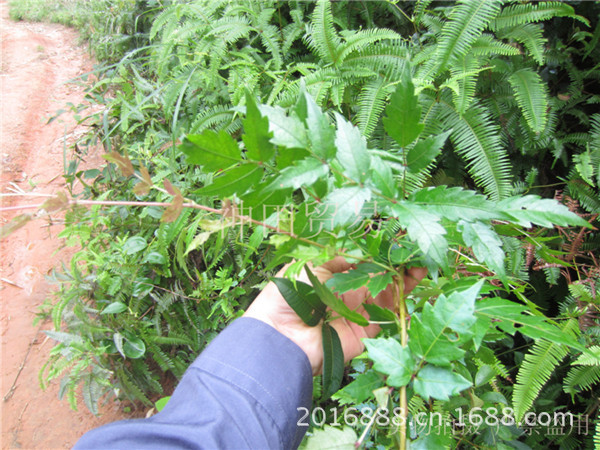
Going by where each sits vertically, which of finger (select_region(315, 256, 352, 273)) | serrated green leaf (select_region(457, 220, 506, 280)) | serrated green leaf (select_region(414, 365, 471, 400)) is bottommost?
finger (select_region(315, 256, 352, 273))

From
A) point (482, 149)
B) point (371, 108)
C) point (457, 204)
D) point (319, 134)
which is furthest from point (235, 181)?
point (482, 149)

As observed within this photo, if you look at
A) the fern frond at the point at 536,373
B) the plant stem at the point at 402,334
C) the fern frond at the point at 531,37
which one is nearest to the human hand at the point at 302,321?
the plant stem at the point at 402,334

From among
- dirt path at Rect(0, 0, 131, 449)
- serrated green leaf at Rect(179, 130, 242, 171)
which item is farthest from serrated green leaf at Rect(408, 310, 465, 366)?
dirt path at Rect(0, 0, 131, 449)

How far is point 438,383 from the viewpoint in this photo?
578mm

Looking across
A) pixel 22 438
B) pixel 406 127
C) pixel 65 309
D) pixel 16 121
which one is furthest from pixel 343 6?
pixel 16 121

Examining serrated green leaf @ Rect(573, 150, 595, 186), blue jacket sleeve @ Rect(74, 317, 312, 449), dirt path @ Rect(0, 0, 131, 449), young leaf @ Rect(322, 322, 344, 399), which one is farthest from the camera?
dirt path @ Rect(0, 0, 131, 449)

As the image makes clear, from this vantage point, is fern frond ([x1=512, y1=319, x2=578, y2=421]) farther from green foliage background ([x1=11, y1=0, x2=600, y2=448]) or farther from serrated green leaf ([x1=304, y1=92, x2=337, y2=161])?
serrated green leaf ([x1=304, y1=92, x2=337, y2=161])

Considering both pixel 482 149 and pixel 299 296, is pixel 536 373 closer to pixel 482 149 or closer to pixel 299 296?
pixel 482 149

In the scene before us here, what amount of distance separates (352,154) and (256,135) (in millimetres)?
175

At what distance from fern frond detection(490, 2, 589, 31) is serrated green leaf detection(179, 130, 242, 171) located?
1.63 meters

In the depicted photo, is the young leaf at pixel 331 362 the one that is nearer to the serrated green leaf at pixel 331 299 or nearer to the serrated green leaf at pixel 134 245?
the serrated green leaf at pixel 331 299

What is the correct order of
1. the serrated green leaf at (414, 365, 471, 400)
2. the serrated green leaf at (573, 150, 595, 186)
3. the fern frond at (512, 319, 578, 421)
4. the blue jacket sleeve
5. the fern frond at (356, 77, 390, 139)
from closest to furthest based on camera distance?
the serrated green leaf at (414, 365, 471, 400), the blue jacket sleeve, the fern frond at (512, 319, 578, 421), the serrated green leaf at (573, 150, 595, 186), the fern frond at (356, 77, 390, 139)

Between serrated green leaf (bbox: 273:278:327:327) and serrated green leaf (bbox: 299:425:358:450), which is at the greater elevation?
serrated green leaf (bbox: 273:278:327:327)

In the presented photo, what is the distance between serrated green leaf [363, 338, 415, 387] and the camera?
1.95 ft
